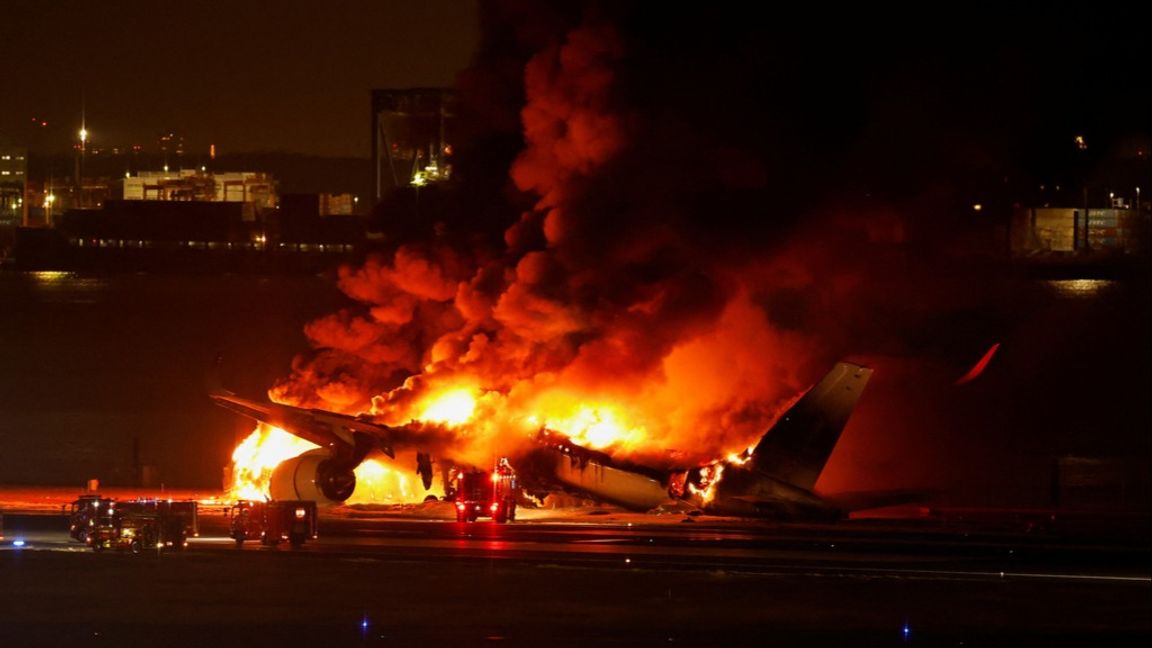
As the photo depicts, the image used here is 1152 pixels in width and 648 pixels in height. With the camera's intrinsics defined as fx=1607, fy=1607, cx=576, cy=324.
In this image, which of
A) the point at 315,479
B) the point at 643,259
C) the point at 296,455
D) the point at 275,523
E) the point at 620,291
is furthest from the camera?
the point at 643,259

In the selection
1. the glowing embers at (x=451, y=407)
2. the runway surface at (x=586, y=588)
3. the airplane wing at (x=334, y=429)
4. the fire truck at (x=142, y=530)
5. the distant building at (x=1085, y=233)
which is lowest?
the runway surface at (x=586, y=588)

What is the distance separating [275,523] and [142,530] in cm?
273

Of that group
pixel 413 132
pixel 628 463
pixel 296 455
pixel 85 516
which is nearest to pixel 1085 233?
pixel 413 132

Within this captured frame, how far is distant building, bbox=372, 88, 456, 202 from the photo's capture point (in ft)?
232

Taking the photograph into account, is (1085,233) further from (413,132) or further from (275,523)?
(275,523)

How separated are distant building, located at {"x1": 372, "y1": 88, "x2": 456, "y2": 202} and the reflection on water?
294 ft

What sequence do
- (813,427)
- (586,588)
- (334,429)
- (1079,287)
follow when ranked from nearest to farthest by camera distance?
(586,588), (813,427), (334,429), (1079,287)

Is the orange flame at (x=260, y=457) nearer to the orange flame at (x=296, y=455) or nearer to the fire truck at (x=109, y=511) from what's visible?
the orange flame at (x=296, y=455)

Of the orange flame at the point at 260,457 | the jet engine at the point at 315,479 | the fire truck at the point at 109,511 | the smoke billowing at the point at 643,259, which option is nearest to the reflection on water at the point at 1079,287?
the smoke billowing at the point at 643,259

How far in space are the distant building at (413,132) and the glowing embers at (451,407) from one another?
774 inches

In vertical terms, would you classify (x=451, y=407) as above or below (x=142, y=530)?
above

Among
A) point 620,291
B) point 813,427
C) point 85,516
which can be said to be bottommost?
point 85,516

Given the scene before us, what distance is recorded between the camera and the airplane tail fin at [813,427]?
128 ft

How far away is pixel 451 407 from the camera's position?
44156 millimetres
